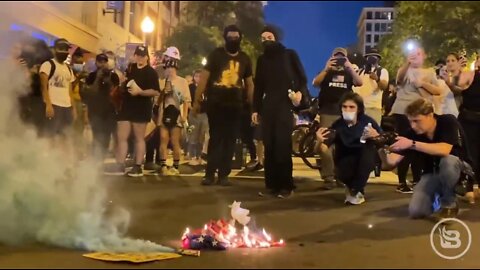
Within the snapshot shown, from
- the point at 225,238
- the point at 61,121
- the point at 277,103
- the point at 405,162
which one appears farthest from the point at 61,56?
the point at 405,162

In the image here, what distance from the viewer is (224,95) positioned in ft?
18.3

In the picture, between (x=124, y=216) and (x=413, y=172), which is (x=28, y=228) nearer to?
(x=124, y=216)

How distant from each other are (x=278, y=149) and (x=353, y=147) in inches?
23.1

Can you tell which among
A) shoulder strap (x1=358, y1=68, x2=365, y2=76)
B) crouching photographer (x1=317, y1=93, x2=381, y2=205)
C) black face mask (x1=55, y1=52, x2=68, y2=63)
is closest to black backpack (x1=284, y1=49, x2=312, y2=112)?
crouching photographer (x1=317, y1=93, x2=381, y2=205)

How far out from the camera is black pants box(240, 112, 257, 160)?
574cm

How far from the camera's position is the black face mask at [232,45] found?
17.7 feet

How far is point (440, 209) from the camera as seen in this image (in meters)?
4.39

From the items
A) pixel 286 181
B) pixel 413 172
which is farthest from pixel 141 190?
pixel 413 172

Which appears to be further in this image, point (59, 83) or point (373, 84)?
point (59, 83)

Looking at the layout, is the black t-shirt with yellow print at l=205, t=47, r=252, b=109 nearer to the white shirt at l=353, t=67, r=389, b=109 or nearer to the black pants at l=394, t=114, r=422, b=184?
the white shirt at l=353, t=67, r=389, b=109

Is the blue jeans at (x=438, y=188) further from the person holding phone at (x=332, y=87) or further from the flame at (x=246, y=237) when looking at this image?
the flame at (x=246, y=237)

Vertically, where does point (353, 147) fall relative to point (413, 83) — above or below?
below

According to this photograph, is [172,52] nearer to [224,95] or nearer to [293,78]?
[224,95]

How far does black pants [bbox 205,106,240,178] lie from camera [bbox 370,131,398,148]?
140 cm
